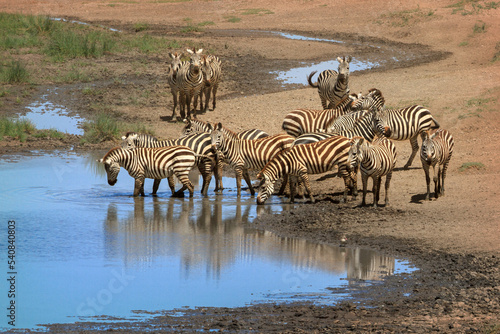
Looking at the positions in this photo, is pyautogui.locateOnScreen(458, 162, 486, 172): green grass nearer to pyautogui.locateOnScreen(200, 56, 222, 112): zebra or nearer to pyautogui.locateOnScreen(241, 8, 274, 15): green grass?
pyautogui.locateOnScreen(200, 56, 222, 112): zebra

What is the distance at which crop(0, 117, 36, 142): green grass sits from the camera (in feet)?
56.9

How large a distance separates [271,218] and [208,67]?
10236 mm

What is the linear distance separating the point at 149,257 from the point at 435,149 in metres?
5.36

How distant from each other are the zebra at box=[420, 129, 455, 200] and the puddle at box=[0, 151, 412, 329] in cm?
242

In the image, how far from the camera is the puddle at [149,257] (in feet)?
26.3

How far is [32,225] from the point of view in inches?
433

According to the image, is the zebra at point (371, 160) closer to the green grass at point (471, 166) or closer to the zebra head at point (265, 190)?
the zebra head at point (265, 190)

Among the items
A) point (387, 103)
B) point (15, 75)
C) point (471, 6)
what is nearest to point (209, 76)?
point (387, 103)

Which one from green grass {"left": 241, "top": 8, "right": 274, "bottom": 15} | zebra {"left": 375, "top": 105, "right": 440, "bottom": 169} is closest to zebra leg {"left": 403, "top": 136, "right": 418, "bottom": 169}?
zebra {"left": 375, "top": 105, "right": 440, "bottom": 169}

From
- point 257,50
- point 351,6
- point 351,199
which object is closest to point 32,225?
point 351,199

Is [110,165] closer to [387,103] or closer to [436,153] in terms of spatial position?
[436,153]

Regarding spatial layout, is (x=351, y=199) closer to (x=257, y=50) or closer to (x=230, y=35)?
(x=257, y=50)

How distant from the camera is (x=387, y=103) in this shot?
20266mm

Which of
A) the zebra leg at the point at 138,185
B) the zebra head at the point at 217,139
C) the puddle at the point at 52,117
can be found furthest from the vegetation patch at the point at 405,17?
the zebra leg at the point at 138,185
